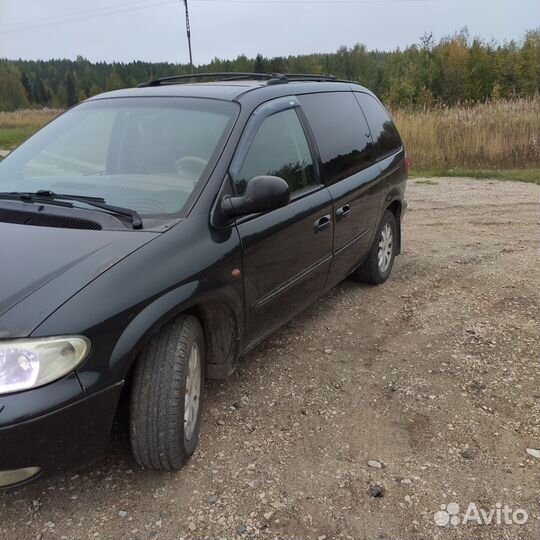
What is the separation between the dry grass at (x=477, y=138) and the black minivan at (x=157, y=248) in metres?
9.35

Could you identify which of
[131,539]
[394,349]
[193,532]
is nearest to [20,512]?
[131,539]

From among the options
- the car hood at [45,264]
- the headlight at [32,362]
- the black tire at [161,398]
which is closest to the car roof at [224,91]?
the car hood at [45,264]

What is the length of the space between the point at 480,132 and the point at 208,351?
11713 millimetres

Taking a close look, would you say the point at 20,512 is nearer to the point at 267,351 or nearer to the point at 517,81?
the point at 267,351

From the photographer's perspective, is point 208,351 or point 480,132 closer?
point 208,351

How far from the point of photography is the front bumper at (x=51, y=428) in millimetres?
1928

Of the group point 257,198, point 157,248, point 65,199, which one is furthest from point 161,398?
point 65,199

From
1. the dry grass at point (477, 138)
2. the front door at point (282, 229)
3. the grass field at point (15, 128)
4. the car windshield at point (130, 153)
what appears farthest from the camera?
the grass field at point (15, 128)

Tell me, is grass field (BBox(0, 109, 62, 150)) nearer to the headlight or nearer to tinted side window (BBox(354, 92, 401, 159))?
tinted side window (BBox(354, 92, 401, 159))

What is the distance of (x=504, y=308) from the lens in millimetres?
4562

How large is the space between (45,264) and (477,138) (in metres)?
12.3

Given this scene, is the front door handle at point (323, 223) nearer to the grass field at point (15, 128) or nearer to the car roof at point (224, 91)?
the car roof at point (224, 91)

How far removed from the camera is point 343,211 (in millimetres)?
3908

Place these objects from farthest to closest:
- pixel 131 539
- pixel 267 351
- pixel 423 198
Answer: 1. pixel 423 198
2. pixel 267 351
3. pixel 131 539
